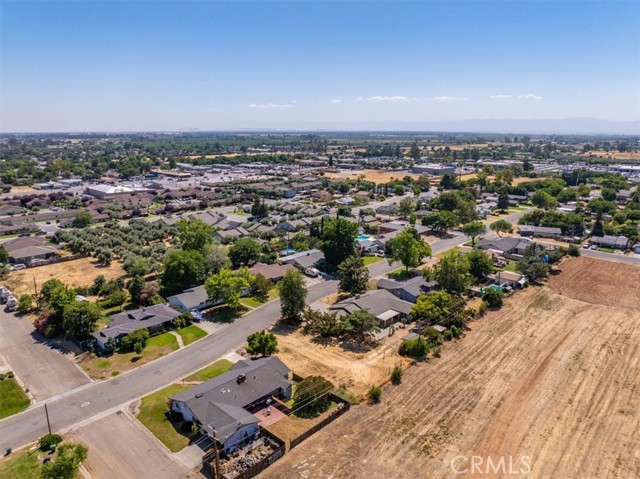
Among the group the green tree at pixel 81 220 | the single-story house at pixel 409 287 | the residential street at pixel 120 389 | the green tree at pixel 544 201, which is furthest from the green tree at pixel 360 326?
the green tree at pixel 544 201

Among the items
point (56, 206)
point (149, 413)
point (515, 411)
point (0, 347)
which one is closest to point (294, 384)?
point (149, 413)

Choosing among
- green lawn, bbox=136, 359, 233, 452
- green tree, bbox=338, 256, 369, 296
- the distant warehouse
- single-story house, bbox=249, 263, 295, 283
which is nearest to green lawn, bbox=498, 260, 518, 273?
green tree, bbox=338, 256, 369, 296

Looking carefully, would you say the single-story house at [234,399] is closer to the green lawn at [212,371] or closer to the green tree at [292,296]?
the green lawn at [212,371]

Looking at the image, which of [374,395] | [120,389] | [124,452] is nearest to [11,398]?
[120,389]

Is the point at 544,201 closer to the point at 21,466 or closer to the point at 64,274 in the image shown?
the point at 64,274

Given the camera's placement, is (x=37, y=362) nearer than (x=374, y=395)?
No

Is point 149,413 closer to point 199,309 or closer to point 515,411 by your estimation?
point 199,309
